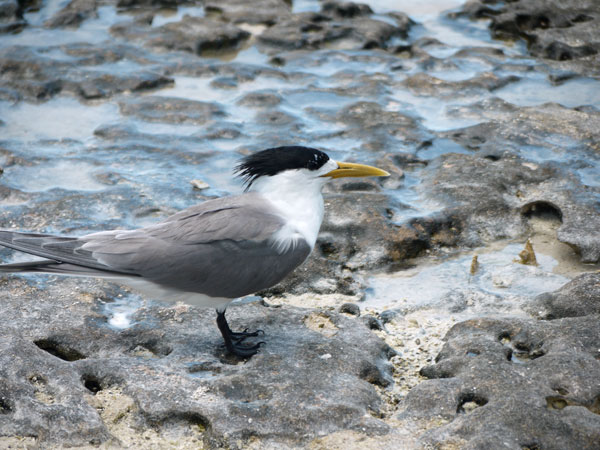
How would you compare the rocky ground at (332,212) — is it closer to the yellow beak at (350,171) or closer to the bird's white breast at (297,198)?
the bird's white breast at (297,198)

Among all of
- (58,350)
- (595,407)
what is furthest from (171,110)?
(595,407)

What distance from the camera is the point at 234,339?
12.5 ft

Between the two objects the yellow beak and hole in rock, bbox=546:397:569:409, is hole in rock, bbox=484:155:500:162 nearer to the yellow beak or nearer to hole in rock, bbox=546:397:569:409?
the yellow beak

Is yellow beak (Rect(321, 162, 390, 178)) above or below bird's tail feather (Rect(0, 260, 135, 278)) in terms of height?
above

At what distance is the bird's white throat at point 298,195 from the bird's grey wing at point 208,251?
107 millimetres

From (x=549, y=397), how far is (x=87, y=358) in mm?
2041

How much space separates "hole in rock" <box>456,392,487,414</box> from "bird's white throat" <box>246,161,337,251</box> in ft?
3.59

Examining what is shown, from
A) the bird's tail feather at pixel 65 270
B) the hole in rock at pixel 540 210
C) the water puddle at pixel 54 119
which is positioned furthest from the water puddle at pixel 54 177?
the hole in rock at pixel 540 210

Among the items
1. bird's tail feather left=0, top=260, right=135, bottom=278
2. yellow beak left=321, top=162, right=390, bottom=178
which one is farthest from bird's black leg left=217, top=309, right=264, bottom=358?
yellow beak left=321, top=162, right=390, bottom=178

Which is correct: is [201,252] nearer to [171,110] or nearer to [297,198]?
[297,198]

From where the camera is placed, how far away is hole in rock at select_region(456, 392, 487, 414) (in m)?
3.28

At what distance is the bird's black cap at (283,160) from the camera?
4066 mm

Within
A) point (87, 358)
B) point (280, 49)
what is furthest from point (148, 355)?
point (280, 49)

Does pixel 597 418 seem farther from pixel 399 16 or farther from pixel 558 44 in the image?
pixel 399 16
